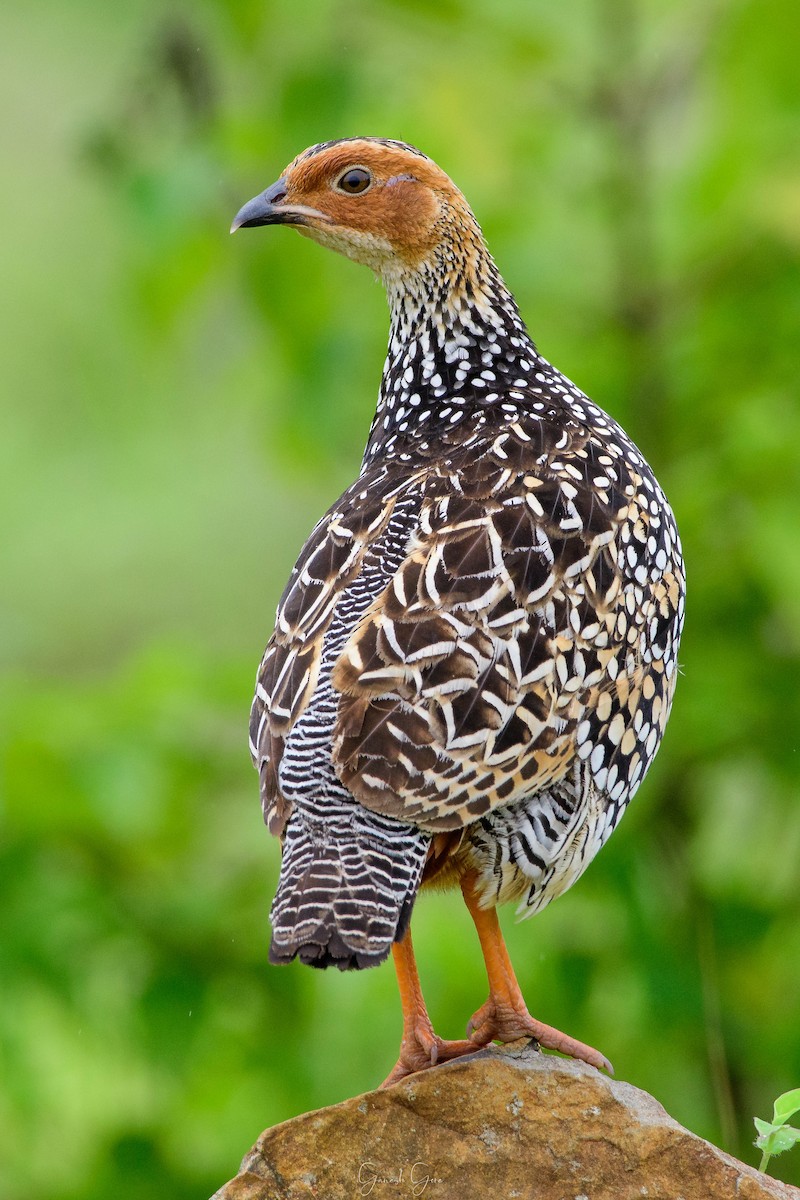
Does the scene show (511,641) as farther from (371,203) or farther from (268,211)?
(268,211)

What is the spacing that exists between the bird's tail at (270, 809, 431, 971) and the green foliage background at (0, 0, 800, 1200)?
241cm

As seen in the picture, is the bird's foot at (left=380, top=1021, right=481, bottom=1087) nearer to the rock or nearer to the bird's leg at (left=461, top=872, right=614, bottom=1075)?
the bird's leg at (left=461, top=872, right=614, bottom=1075)

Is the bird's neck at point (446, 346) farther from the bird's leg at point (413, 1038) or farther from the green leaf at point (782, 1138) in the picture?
the green leaf at point (782, 1138)

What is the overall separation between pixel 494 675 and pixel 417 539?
585 millimetres

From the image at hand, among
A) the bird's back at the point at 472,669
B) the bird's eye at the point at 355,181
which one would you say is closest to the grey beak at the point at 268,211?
the bird's eye at the point at 355,181

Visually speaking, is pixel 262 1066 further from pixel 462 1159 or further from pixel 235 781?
pixel 462 1159

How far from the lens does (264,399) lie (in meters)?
8.21

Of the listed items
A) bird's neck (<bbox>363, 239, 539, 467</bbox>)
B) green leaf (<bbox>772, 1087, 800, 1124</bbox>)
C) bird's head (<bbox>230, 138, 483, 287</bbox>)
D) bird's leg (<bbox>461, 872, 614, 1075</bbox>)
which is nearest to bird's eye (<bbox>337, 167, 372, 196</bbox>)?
bird's head (<bbox>230, 138, 483, 287</bbox>)

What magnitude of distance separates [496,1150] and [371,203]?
3119 mm

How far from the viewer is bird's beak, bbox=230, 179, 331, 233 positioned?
581cm

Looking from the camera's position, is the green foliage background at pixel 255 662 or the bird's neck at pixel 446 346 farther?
the green foliage background at pixel 255 662

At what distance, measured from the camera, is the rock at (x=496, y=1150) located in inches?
180

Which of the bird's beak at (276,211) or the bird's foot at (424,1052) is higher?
the bird's beak at (276,211)

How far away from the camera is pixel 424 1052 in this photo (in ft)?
17.1
